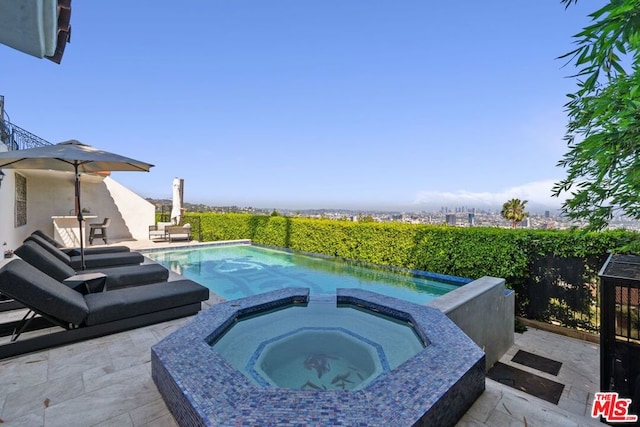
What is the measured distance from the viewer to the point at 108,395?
2.51m

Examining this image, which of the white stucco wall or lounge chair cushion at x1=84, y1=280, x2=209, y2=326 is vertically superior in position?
the white stucco wall

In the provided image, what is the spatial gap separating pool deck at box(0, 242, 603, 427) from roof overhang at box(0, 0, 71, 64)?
10.7 feet

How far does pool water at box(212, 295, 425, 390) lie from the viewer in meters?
2.93

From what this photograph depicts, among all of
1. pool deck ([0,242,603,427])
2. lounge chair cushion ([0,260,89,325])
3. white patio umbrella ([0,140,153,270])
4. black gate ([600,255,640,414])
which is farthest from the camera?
white patio umbrella ([0,140,153,270])

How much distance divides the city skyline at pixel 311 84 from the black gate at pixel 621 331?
1121 mm

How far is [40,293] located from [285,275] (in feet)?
19.7

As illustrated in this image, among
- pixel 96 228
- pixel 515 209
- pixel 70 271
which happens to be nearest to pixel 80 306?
pixel 70 271

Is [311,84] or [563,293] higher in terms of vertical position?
[311,84]

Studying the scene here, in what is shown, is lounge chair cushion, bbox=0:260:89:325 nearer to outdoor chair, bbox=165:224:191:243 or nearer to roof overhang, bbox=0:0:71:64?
roof overhang, bbox=0:0:71:64

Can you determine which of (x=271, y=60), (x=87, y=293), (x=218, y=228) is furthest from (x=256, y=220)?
(x=87, y=293)

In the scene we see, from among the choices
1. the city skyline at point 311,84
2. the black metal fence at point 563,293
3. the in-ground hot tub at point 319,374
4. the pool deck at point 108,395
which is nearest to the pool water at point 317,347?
the in-ground hot tub at point 319,374
